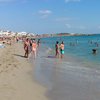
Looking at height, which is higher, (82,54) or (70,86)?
(70,86)

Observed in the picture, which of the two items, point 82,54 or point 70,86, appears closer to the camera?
point 70,86

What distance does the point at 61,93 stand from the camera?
11.1 metres

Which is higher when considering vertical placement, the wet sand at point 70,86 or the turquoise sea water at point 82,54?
the wet sand at point 70,86

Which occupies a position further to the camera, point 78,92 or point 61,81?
point 61,81

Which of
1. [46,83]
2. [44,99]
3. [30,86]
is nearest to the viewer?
[44,99]

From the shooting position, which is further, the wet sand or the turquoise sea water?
the turquoise sea water

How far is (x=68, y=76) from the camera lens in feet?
50.2

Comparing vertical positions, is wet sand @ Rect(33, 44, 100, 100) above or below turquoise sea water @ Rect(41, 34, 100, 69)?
above

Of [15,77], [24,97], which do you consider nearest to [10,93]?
[24,97]

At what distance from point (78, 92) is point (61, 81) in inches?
105

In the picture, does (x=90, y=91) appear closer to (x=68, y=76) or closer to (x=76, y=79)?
(x=76, y=79)

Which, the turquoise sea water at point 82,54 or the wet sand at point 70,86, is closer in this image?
the wet sand at point 70,86

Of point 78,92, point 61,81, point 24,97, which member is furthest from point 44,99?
point 61,81

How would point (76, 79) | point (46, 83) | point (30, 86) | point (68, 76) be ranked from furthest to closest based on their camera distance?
point (68, 76) → point (76, 79) → point (46, 83) → point (30, 86)
